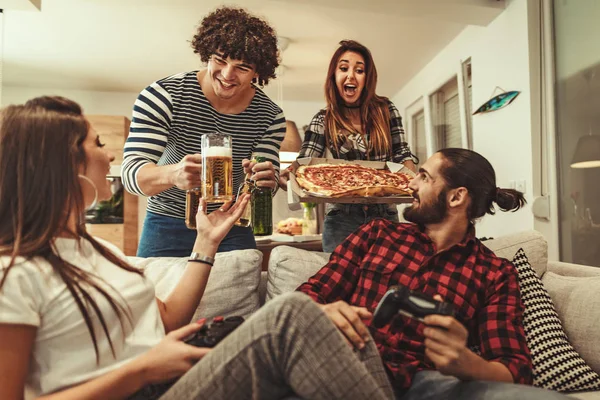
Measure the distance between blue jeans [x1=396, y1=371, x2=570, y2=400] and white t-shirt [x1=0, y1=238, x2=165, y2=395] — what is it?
27.2 inches

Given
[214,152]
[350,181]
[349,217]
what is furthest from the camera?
[349,217]

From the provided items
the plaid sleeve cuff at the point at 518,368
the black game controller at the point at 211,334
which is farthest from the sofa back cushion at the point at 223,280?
the plaid sleeve cuff at the point at 518,368

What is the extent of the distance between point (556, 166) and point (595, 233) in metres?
0.52

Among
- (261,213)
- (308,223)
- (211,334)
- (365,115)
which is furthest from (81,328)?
(308,223)

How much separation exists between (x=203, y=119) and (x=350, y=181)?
67cm

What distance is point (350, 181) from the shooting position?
197 cm

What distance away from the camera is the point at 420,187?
161cm

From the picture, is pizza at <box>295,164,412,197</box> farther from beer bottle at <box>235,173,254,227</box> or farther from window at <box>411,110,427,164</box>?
window at <box>411,110,427,164</box>

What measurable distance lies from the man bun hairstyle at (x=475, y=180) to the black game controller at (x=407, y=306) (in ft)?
2.33

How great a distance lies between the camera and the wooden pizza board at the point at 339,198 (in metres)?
1.83

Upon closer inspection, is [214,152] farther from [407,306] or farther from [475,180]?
[475,180]

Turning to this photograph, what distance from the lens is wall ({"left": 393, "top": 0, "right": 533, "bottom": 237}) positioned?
3.17 metres

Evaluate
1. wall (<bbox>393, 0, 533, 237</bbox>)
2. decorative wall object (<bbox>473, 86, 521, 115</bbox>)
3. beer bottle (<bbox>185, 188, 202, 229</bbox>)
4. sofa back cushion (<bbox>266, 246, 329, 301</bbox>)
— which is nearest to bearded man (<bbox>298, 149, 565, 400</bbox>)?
sofa back cushion (<bbox>266, 246, 329, 301</bbox>)

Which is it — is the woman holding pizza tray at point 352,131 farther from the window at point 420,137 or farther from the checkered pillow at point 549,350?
the window at point 420,137
